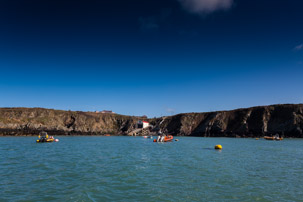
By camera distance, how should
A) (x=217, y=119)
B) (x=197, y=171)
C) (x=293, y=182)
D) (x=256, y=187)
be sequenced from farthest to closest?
(x=217, y=119) < (x=197, y=171) < (x=293, y=182) < (x=256, y=187)

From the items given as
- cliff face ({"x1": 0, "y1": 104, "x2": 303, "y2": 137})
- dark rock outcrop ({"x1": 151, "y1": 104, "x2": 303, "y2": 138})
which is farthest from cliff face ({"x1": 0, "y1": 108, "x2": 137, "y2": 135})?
dark rock outcrop ({"x1": 151, "y1": 104, "x2": 303, "y2": 138})

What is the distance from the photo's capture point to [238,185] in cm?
1580

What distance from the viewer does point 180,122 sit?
15338cm

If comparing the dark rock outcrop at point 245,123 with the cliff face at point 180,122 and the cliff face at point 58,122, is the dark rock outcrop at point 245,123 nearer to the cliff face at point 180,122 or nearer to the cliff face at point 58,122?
the cliff face at point 180,122

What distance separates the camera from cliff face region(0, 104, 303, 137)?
10632 cm

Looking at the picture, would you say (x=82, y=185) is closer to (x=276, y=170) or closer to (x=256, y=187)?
(x=256, y=187)

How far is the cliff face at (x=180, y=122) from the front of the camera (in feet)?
349

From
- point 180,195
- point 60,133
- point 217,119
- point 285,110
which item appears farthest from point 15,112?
point 285,110

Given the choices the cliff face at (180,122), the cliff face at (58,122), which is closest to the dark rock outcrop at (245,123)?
the cliff face at (180,122)

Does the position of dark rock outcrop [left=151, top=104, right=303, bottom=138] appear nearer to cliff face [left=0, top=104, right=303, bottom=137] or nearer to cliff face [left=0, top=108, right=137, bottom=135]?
cliff face [left=0, top=104, right=303, bottom=137]

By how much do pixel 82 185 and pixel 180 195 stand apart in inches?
301

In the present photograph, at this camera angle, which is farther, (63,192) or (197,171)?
(197,171)

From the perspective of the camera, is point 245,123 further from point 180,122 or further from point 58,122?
point 58,122

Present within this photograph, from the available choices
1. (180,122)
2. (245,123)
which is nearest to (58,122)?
(180,122)
